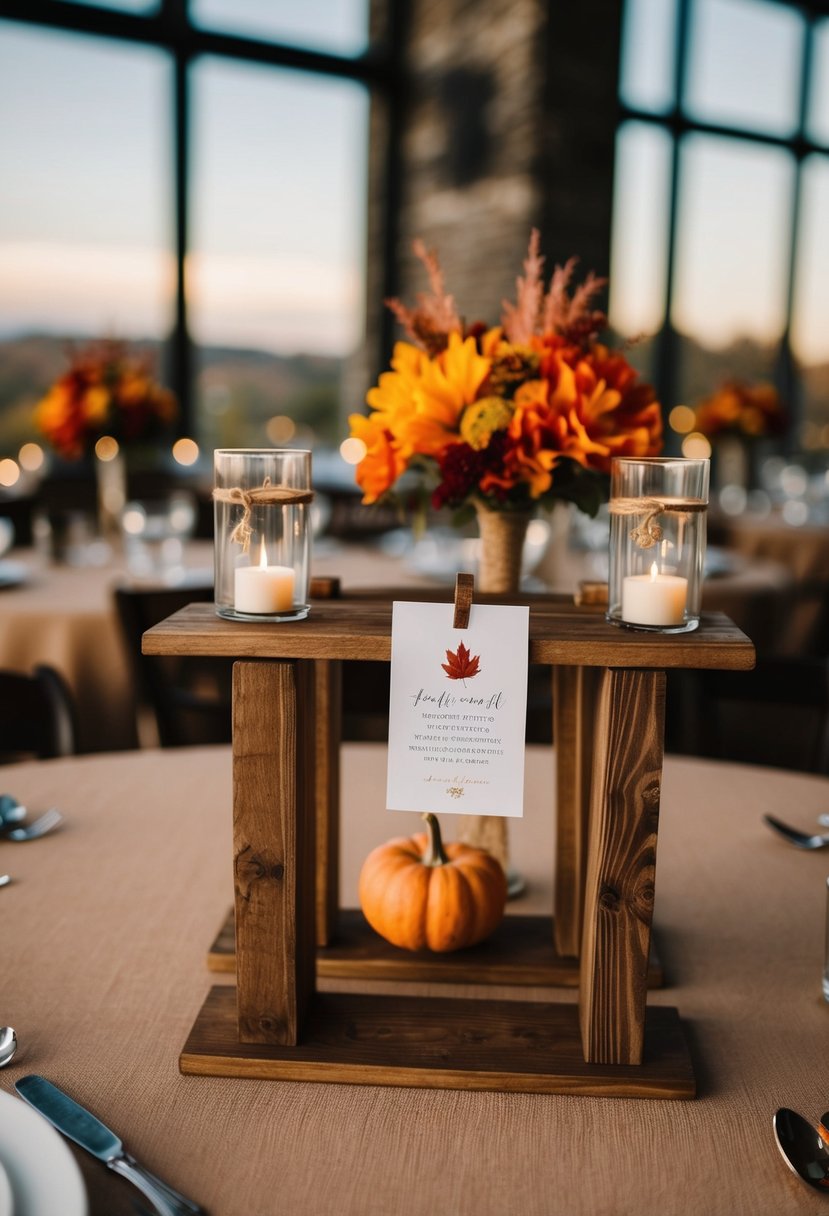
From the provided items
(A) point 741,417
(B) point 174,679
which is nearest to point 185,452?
(A) point 741,417

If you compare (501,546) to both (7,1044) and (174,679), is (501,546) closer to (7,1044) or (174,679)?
(7,1044)

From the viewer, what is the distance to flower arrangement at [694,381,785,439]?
4734mm

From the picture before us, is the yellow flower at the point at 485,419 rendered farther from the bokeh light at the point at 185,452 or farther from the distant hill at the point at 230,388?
the distant hill at the point at 230,388

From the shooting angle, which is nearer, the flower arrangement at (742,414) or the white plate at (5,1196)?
the white plate at (5,1196)

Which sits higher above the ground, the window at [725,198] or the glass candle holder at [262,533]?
the window at [725,198]

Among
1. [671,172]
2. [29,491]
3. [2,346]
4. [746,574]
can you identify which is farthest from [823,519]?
[2,346]

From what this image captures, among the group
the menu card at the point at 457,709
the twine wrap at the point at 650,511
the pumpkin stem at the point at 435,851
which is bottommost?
the pumpkin stem at the point at 435,851

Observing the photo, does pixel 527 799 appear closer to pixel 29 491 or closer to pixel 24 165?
pixel 29 491

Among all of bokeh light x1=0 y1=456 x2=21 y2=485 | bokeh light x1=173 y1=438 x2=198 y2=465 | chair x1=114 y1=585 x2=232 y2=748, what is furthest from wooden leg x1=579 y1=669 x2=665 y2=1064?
bokeh light x1=173 y1=438 x2=198 y2=465

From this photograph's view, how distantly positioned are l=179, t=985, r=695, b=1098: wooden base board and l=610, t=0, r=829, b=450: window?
6048 mm

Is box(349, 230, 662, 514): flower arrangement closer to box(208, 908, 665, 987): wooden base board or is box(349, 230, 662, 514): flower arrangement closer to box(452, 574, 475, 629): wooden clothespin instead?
box(452, 574, 475, 629): wooden clothespin

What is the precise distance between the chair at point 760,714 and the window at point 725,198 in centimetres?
385

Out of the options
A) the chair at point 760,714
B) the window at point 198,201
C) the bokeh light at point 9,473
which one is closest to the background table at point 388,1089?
the chair at point 760,714

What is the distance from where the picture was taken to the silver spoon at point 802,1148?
657 millimetres
